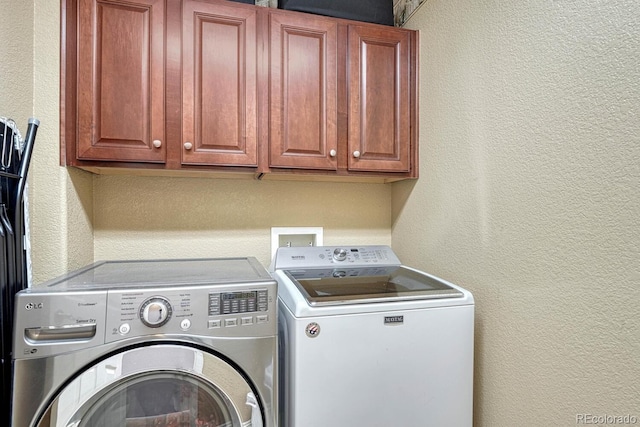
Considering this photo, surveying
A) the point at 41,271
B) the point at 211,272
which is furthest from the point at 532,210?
the point at 41,271

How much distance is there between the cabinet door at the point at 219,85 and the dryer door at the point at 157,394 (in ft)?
2.73

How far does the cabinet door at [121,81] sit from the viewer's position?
4.37 feet

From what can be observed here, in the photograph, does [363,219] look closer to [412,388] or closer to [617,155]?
[412,388]

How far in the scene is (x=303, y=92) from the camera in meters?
1.57

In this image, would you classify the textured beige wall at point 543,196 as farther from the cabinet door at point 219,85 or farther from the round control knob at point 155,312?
the round control knob at point 155,312

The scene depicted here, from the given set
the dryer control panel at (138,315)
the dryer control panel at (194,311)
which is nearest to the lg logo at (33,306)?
the dryer control panel at (138,315)

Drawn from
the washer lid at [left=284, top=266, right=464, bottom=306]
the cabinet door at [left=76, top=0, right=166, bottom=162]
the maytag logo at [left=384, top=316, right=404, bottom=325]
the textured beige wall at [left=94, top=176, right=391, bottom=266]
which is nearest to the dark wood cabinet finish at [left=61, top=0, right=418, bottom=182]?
the cabinet door at [left=76, top=0, right=166, bottom=162]

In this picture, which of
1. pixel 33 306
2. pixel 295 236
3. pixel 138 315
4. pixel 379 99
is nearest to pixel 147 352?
pixel 138 315

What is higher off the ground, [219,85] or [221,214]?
[219,85]

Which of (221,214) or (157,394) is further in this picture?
(221,214)

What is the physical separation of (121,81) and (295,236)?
1.12 m

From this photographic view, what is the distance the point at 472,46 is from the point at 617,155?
2.45ft

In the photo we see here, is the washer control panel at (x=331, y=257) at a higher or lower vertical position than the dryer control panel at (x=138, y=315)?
higher

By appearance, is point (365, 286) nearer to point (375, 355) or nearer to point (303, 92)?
point (375, 355)
